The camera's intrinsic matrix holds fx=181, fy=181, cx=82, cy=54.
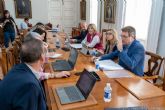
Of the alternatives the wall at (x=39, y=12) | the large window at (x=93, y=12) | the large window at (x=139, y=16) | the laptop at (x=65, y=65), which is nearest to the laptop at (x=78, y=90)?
the laptop at (x=65, y=65)

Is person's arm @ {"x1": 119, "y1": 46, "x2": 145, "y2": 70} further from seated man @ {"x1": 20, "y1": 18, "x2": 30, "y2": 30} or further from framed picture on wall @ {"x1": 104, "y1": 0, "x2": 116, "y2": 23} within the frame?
seated man @ {"x1": 20, "y1": 18, "x2": 30, "y2": 30}

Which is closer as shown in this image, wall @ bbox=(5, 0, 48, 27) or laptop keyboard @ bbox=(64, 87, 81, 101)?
laptop keyboard @ bbox=(64, 87, 81, 101)

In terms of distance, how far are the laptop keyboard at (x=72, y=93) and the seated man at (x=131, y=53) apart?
3.07 ft

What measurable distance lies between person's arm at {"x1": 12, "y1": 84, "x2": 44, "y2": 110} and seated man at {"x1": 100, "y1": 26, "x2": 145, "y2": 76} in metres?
1.44

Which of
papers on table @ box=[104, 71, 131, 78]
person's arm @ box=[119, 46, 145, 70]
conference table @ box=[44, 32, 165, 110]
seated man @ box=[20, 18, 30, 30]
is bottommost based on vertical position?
conference table @ box=[44, 32, 165, 110]

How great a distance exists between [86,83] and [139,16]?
138 inches

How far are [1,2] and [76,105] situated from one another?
7.99 metres

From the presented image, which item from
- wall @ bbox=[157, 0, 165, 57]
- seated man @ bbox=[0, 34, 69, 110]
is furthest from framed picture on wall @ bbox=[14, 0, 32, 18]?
seated man @ bbox=[0, 34, 69, 110]

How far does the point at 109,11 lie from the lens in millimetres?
5797

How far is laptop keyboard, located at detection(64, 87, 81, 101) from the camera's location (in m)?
1.40

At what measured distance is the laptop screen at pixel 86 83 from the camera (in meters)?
1.35

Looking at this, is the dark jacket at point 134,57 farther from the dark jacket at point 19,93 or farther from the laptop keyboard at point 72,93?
the dark jacket at point 19,93

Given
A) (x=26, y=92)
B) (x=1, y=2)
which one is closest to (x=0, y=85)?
(x=26, y=92)

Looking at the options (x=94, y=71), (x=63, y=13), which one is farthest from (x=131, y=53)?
(x=63, y=13)
